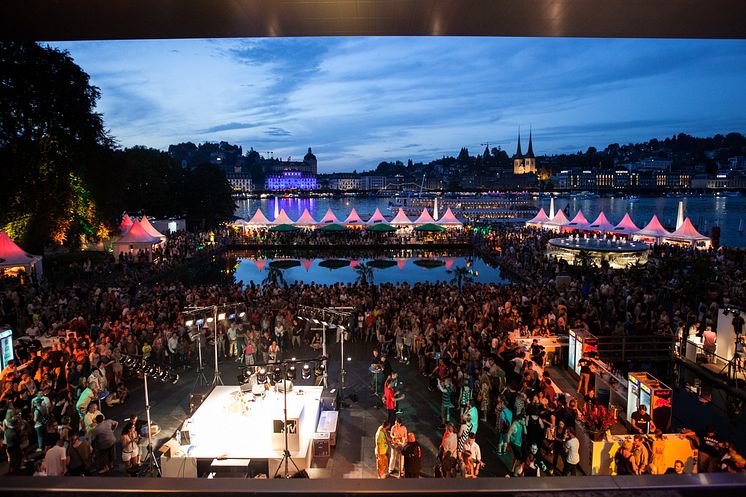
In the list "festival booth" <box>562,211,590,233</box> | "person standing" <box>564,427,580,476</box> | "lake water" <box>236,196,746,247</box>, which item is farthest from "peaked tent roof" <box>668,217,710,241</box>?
"person standing" <box>564,427,580,476</box>

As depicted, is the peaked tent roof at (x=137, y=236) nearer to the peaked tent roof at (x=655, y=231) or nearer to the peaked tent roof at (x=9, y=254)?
the peaked tent roof at (x=9, y=254)

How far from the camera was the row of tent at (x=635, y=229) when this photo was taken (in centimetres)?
2766

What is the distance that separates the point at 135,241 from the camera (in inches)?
1035

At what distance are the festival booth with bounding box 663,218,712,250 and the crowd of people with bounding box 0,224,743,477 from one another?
6.19m

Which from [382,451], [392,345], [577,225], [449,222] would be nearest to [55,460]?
[382,451]

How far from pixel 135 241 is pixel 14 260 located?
788 centimetres

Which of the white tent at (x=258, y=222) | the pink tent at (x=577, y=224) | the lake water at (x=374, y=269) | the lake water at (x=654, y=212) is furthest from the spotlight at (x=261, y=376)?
the lake water at (x=654, y=212)

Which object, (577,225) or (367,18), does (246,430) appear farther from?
(577,225)

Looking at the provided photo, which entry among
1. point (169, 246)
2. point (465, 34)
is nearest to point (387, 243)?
point (169, 246)

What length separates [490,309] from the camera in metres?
13.8

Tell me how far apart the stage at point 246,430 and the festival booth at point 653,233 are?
91.9 ft

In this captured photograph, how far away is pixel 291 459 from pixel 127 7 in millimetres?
6080

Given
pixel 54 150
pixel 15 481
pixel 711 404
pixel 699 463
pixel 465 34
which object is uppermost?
pixel 54 150

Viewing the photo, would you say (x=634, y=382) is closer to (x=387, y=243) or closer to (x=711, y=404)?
(x=711, y=404)
